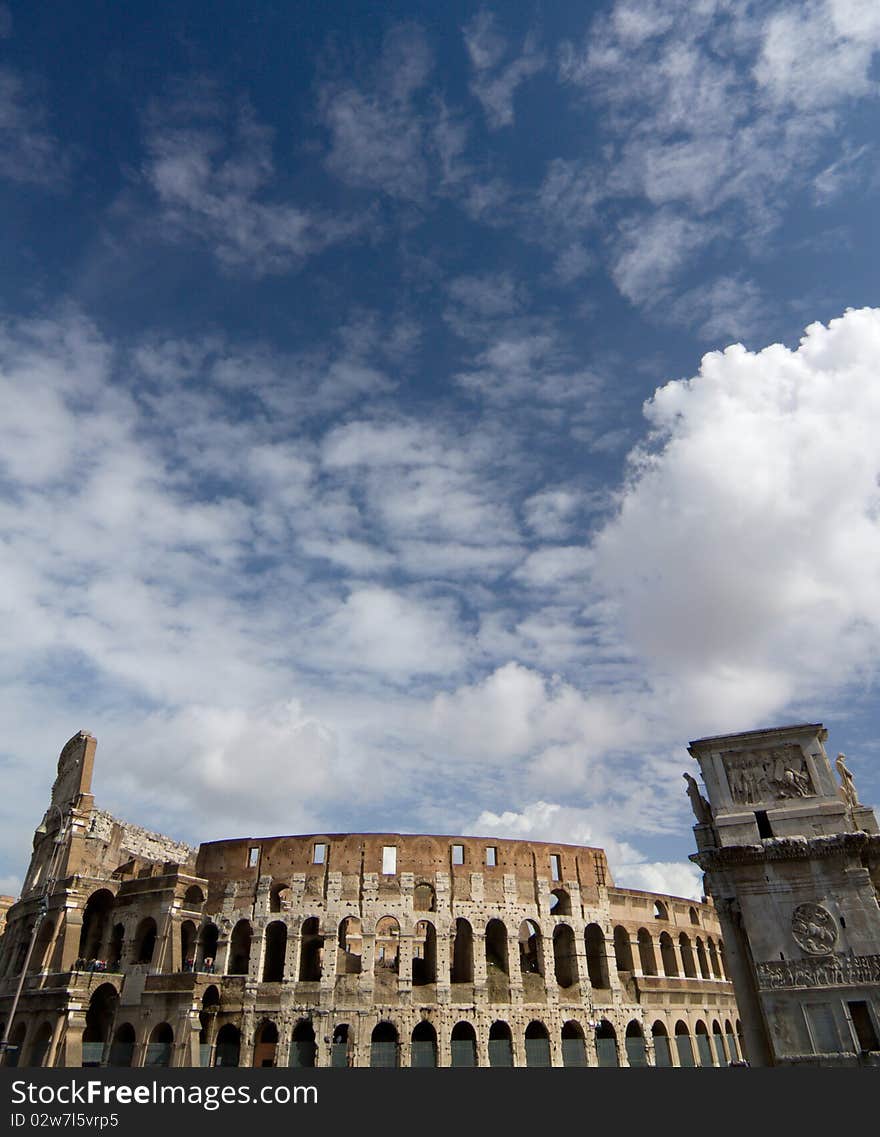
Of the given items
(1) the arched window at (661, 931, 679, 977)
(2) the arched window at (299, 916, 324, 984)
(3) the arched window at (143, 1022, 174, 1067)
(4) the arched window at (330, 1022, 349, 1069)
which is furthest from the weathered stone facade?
(3) the arched window at (143, 1022, 174, 1067)

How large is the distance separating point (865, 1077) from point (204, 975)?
2801cm

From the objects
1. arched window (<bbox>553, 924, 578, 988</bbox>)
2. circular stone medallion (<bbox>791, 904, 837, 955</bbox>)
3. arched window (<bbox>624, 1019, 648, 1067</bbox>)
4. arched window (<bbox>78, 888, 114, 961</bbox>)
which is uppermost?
arched window (<bbox>78, 888, 114, 961</bbox>)

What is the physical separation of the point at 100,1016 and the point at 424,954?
16.2 meters

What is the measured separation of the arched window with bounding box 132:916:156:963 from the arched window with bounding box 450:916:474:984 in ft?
50.1

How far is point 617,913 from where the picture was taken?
40.0 m

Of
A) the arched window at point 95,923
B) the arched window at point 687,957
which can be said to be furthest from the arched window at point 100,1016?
the arched window at point 687,957

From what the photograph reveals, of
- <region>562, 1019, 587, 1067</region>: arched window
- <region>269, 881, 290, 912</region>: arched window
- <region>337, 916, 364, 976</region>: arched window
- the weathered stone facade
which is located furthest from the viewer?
<region>269, 881, 290, 912</region>: arched window

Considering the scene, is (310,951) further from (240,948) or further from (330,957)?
(240,948)

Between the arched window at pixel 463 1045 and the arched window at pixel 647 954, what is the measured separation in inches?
450

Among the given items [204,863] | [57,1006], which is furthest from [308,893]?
[57,1006]

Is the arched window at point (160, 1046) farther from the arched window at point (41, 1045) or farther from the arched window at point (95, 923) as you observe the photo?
the arched window at point (95, 923)

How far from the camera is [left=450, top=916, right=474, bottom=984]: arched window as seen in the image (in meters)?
36.0

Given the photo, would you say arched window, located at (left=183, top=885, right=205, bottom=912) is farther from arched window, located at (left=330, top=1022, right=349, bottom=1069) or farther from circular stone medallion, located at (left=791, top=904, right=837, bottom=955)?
circular stone medallion, located at (left=791, top=904, right=837, bottom=955)

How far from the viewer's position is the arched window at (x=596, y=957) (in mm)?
37812
